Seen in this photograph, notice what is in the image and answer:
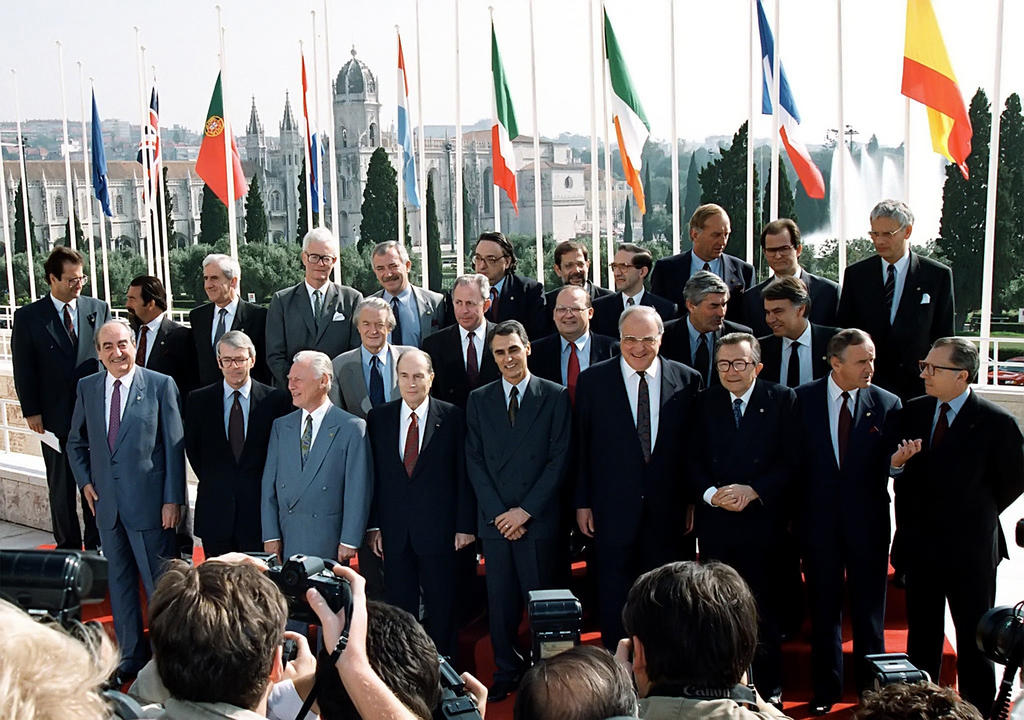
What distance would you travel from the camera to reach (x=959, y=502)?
4.39m

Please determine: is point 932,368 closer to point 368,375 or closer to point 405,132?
point 368,375

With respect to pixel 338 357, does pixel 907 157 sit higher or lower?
higher

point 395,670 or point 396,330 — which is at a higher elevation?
point 396,330

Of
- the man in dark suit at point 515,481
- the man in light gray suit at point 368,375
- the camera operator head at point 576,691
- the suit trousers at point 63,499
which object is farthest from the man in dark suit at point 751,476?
the suit trousers at point 63,499

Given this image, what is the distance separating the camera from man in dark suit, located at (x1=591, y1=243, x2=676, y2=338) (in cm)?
600

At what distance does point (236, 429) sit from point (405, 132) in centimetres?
1089

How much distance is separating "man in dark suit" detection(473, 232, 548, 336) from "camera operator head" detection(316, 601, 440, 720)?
12.8 ft

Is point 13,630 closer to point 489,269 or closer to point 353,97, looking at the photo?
point 489,269

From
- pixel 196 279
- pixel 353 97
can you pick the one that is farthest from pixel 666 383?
pixel 353 97

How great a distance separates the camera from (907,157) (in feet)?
35.4

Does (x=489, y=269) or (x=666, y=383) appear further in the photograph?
(x=489, y=269)

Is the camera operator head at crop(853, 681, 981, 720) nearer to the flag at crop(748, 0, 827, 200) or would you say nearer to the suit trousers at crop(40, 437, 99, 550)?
the suit trousers at crop(40, 437, 99, 550)

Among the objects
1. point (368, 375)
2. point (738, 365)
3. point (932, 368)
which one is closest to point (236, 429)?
point (368, 375)

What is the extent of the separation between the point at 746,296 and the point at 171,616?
4367mm
